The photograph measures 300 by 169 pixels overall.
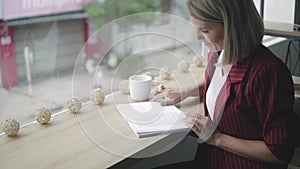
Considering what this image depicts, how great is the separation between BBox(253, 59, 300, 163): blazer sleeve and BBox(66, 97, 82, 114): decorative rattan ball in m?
0.62

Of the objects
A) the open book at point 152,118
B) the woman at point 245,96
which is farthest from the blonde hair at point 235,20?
the open book at point 152,118

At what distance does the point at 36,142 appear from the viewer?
3.83 feet

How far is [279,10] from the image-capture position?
2.54 metres

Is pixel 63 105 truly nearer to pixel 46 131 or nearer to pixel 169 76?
pixel 46 131

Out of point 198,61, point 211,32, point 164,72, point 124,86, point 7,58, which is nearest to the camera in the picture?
point 211,32

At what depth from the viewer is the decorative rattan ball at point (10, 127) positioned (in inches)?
46.6

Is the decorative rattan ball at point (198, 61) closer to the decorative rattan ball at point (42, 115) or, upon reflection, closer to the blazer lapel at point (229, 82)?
the blazer lapel at point (229, 82)

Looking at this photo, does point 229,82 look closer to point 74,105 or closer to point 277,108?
point 277,108

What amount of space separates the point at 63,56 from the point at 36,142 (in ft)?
1.37

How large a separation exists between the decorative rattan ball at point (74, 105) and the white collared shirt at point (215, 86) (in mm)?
460

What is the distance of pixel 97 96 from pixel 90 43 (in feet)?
0.70

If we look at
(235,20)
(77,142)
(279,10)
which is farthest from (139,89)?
(279,10)

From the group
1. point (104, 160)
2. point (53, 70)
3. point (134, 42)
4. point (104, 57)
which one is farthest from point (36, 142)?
point (134, 42)

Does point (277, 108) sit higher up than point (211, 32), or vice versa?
point (211, 32)
